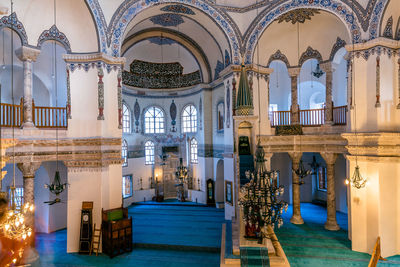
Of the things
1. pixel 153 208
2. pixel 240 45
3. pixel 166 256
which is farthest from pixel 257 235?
pixel 153 208

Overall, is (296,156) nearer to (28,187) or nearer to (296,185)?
(296,185)

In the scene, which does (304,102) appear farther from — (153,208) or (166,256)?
(166,256)

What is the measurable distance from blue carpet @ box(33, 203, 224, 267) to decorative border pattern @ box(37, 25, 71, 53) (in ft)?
22.6

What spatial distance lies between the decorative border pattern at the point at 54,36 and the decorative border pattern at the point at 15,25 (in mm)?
443

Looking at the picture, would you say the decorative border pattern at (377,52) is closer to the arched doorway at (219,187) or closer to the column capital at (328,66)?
the column capital at (328,66)

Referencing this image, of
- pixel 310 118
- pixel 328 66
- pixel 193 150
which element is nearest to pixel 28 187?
pixel 193 150

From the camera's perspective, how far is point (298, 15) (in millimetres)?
11781

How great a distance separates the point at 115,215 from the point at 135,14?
281 inches

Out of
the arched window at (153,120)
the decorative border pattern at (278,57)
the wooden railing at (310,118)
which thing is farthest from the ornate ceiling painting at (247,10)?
the arched window at (153,120)

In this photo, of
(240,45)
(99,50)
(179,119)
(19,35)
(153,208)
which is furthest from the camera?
(179,119)

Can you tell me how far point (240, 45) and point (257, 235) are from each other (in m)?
7.31

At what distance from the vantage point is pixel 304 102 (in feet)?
52.5

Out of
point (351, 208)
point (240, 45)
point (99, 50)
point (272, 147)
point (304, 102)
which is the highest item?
point (240, 45)

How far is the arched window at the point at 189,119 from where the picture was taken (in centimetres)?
1738
